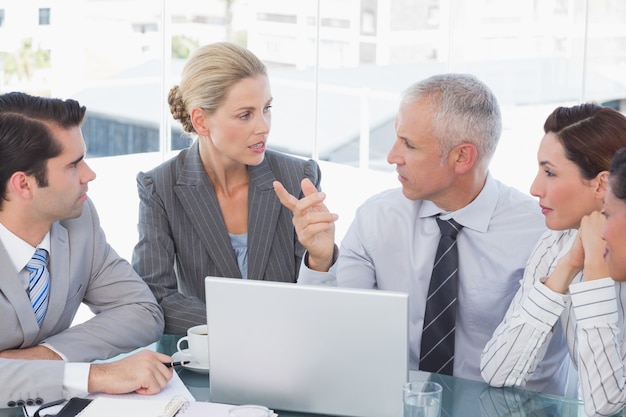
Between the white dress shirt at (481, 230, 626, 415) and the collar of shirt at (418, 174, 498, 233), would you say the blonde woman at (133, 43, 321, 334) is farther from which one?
the white dress shirt at (481, 230, 626, 415)

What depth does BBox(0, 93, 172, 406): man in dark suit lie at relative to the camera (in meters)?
2.04

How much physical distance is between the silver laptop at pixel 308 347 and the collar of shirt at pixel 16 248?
0.63 meters

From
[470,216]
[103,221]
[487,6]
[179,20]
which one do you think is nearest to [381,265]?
[470,216]

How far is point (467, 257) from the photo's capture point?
2.33 m

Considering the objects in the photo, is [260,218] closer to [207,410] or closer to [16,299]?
[16,299]

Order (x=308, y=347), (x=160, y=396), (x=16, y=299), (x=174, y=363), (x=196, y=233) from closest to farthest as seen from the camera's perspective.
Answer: (x=308, y=347)
(x=160, y=396)
(x=174, y=363)
(x=16, y=299)
(x=196, y=233)

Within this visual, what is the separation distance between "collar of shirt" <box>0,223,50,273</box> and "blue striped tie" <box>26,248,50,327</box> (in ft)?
0.05

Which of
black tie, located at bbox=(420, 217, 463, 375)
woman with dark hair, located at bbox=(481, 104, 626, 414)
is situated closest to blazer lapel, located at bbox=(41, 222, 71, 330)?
black tie, located at bbox=(420, 217, 463, 375)

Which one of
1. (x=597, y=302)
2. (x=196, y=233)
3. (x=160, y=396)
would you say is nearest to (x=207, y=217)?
(x=196, y=233)

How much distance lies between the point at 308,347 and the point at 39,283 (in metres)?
0.80

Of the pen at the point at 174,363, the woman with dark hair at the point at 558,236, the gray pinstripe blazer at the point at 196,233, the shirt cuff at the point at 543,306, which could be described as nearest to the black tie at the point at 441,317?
the woman with dark hair at the point at 558,236

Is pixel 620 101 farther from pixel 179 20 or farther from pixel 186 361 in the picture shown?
pixel 186 361

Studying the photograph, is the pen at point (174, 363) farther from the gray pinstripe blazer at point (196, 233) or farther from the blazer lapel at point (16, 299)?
the gray pinstripe blazer at point (196, 233)

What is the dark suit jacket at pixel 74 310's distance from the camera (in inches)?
71.1
